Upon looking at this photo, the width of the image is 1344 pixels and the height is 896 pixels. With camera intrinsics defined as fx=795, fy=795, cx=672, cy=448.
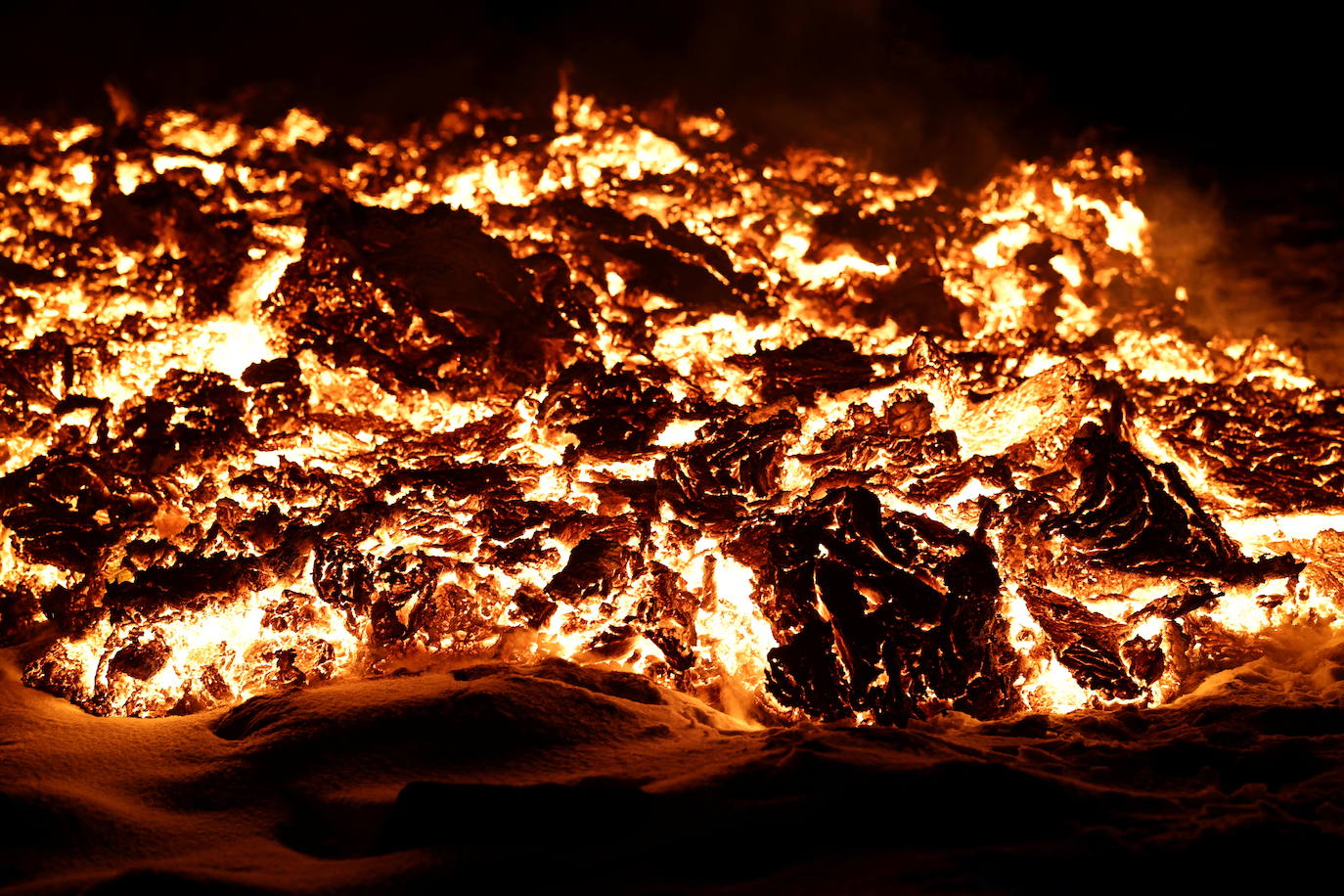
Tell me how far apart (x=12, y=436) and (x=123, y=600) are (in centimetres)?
93

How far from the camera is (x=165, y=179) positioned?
3.56m

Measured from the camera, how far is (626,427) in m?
2.93

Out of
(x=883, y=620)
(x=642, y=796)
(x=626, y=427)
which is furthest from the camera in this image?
(x=626, y=427)

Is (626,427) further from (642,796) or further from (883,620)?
(642,796)

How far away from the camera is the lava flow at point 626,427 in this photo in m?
2.46

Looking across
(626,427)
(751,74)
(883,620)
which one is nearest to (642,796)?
(883,620)

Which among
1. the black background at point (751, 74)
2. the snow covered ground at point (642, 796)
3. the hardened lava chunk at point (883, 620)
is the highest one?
the black background at point (751, 74)

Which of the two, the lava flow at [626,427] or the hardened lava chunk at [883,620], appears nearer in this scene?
the hardened lava chunk at [883,620]

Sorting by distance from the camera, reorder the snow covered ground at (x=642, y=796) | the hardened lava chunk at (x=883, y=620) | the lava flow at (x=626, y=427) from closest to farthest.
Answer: the snow covered ground at (x=642, y=796) → the hardened lava chunk at (x=883, y=620) → the lava flow at (x=626, y=427)

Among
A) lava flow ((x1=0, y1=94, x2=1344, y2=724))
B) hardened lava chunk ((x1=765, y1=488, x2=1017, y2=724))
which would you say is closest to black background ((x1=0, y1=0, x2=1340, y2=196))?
lava flow ((x1=0, y1=94, x2=1344, y2=724))

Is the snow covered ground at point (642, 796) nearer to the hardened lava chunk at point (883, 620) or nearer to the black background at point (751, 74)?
the hardened lava chunk at point (883, 620)

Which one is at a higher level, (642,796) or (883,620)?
(883,620)

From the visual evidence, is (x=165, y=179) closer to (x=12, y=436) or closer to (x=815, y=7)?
(x=12, y=436)

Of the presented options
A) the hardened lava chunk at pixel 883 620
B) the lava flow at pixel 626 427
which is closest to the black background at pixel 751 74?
the lava flow at pixel 626 427
